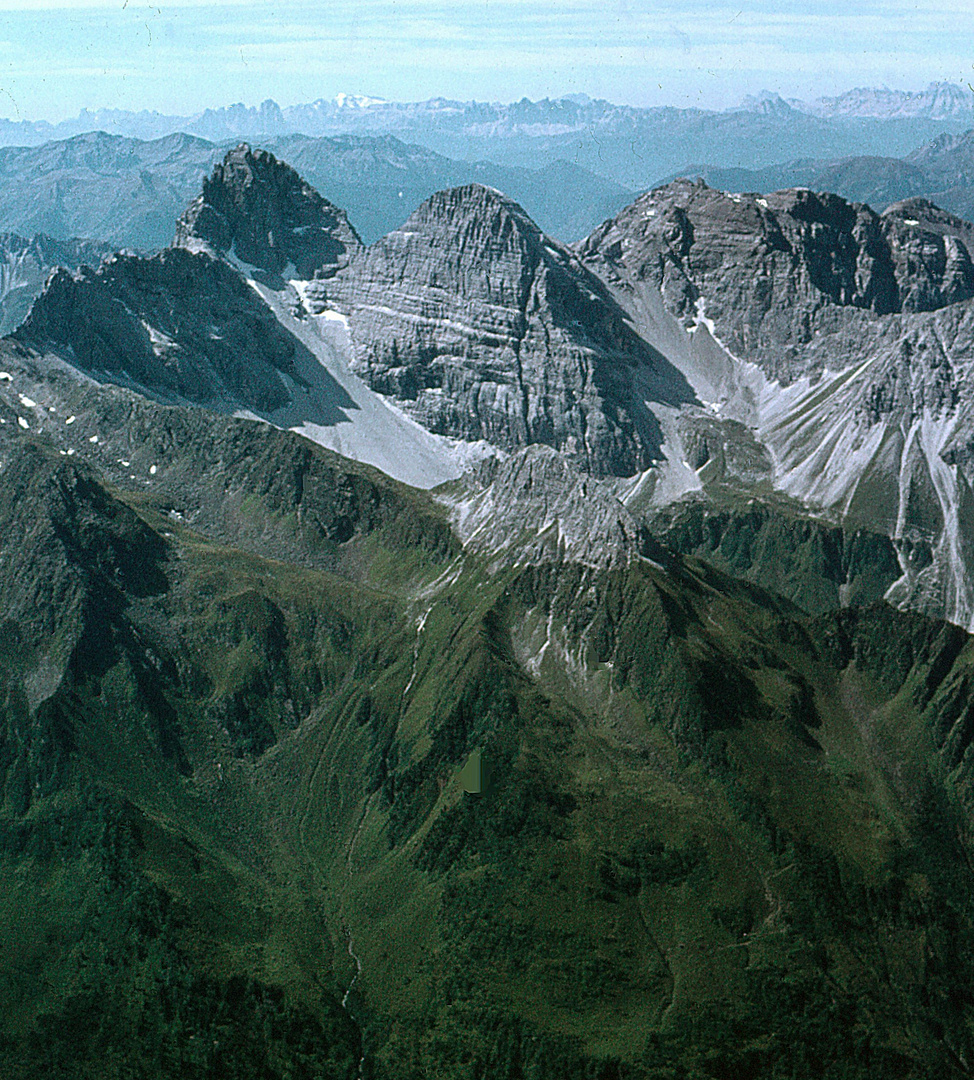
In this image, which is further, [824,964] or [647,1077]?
[824,964]

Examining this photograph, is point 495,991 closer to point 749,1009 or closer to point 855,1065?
point 749,1009

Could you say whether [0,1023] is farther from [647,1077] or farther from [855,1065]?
[855,1065]

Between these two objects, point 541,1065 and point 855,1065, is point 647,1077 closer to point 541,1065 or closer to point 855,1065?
point 541,1065

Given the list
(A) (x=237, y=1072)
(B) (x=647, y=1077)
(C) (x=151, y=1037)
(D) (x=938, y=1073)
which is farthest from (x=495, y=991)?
(D) (x=938, y=1073)

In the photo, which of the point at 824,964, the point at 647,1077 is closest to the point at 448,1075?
the point at 647,1077

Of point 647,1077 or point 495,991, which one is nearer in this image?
point 647,1077

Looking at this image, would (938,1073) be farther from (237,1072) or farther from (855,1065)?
(237,1072)

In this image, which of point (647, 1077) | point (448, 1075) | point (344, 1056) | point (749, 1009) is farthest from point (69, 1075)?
point (749, 1009)

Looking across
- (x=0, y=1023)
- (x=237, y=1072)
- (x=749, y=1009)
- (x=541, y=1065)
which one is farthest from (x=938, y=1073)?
(x=0, y=1023)
